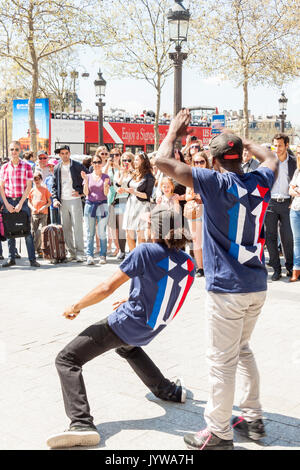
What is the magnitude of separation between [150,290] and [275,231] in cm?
520

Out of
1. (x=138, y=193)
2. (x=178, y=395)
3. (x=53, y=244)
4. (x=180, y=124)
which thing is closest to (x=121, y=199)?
(x=138, y=193)

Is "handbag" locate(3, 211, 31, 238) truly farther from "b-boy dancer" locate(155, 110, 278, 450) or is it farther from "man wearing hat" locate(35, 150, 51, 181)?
"b-boy dancer" locate(155, 110, 278, 450)

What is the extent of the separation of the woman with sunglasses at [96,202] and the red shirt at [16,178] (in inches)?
38.3

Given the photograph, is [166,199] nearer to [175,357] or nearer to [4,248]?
[175,357]

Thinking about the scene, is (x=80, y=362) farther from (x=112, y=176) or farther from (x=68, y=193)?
(x=112, y=176)

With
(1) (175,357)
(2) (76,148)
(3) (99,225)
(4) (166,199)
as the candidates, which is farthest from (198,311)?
(2) (76,148)

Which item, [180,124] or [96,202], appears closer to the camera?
[180,124]

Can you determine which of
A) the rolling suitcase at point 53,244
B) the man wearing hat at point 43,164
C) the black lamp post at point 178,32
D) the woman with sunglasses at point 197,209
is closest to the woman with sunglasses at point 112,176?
the rolling suitcase at point 53,244

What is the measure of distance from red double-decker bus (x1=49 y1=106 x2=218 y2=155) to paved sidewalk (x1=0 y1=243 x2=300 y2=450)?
2461 cm

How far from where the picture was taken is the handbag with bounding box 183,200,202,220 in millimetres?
7998

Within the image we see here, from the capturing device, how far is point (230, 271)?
9.95 feet

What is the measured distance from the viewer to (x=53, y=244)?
9.54 metres

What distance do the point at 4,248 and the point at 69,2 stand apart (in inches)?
427

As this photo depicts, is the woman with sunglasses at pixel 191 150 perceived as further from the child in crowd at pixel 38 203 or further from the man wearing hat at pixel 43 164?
the man wearing hat at pixel 43 164
